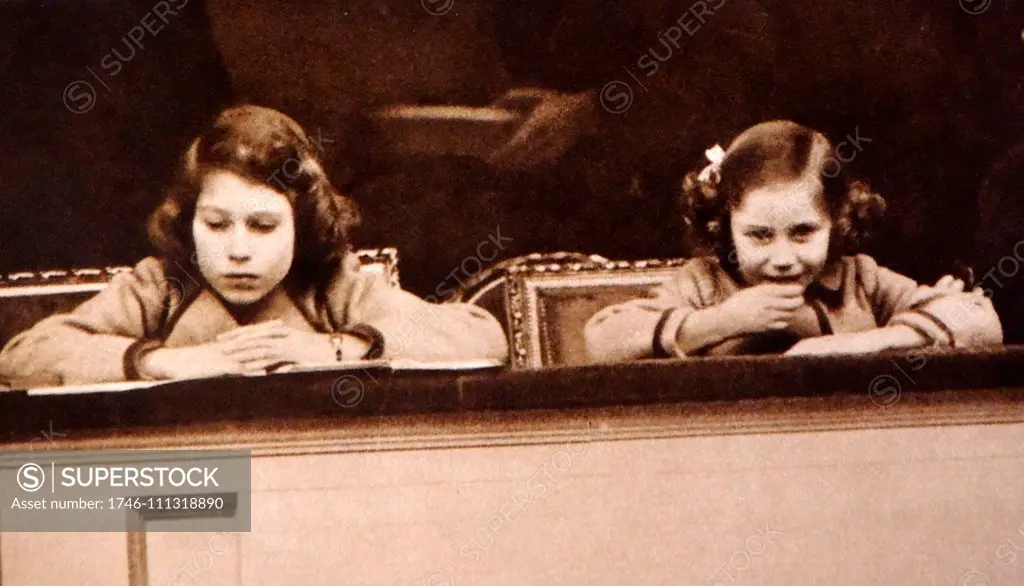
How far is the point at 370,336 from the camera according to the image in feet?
18.9

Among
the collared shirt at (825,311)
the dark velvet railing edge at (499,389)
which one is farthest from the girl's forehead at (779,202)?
the dark velvet railing edge at (499,389)

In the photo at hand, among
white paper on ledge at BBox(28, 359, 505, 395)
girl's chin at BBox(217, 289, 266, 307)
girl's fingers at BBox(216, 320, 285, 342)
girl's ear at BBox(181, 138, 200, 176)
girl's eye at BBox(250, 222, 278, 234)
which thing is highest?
girl's ear at BBox(181, 138, 200, 176)

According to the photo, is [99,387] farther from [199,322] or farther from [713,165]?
[713,165]

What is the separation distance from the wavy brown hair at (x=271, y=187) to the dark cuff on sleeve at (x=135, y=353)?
47cm

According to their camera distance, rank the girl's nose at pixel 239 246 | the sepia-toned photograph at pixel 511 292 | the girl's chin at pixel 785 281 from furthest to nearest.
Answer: the girl's chin at pixel 785 281 < the girl's nose at pixel 239 246 < the sepia-toned photograph at pixel 511 292

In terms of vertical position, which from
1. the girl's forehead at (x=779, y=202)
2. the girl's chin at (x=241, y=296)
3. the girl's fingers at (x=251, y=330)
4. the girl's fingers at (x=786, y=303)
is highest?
the girl's forehead at (x=779, y=202)

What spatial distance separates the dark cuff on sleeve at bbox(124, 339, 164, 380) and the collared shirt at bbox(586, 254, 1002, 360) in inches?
102

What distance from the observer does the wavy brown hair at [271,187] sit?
19.1ft

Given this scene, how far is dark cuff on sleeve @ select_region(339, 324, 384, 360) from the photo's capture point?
227 inches

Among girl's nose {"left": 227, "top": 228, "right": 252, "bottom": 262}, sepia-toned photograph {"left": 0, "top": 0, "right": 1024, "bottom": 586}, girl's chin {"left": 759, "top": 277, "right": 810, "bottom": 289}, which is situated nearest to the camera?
sepia-toned photograph {"left": 0, "top": 0, "right": 1024, "bottom": 586}

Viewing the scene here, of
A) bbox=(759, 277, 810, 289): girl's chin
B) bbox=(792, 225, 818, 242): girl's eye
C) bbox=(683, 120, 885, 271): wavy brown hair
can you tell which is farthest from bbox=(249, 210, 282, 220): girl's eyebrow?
bbox=(792, 225, 818, 242): girl's eye

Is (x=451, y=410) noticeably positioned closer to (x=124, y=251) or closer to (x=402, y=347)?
(x=402, y=347)

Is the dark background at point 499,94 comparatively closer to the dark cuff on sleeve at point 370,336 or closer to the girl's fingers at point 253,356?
the dark cuff on sleeve at point 370,336

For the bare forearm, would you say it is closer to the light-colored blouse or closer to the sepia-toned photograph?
the sepia-toned photograph
